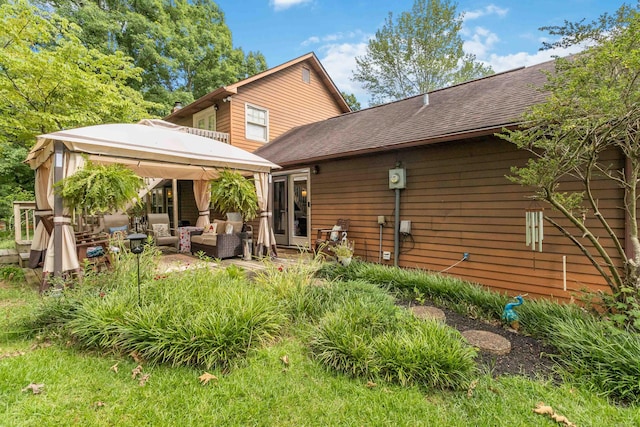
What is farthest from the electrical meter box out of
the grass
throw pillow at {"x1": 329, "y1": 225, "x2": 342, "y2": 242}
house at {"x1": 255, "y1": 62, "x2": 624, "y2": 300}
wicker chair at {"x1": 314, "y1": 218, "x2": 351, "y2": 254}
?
the grass

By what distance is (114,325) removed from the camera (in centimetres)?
273

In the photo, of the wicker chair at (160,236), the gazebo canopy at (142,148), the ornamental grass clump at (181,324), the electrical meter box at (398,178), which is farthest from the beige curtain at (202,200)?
the ornamental grass clump at (181,324)

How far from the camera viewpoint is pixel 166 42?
651 inches

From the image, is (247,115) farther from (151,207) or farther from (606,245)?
(606,245)

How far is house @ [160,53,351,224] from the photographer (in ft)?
32.4

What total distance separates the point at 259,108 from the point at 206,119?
207 cm

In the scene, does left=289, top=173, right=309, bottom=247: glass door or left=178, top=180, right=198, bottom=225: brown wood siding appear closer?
left=289, top=173, right=309, bottom=247: glass door

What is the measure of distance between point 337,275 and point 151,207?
11.5m

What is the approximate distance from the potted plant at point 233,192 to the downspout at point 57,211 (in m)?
2.33

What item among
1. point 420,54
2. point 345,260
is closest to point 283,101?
point 345,260

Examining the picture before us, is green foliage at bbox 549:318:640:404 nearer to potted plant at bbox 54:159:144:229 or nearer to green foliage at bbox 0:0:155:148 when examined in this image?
potted plant at bbox 54:159:144:229

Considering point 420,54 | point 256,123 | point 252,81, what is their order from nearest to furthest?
point 252,81, point 256,123, point 420,54

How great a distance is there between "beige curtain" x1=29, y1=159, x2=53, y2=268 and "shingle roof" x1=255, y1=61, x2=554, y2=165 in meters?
4.86

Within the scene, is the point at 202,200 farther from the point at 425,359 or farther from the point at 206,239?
the point at 425,359
